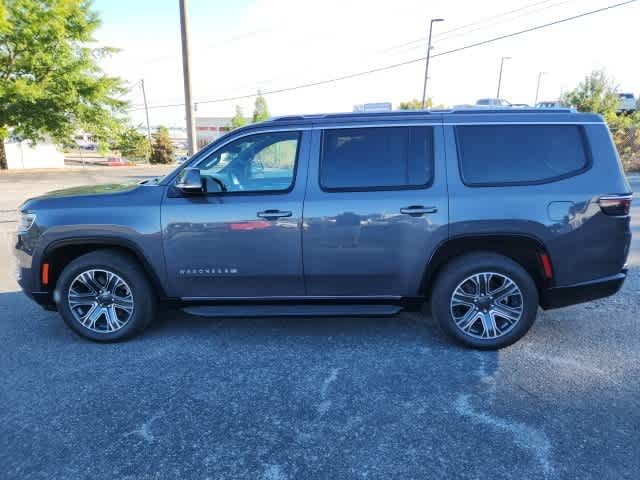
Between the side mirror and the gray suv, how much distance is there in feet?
0.04

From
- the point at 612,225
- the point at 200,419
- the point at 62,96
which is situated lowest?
the point at 200,419

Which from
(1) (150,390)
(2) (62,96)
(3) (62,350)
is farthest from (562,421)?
(2) (62,96)

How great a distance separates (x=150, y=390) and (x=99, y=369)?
0.62 m

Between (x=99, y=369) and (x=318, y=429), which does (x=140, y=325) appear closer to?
(x=99, y=369)

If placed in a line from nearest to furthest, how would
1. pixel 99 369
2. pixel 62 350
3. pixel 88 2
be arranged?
pixel 99 369 → pixel 62 350 → pixel 88 2

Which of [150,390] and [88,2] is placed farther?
[88,2]

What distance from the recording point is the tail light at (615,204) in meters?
3.47

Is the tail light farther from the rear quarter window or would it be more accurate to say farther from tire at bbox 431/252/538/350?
tire at bbox 431/252/538/350

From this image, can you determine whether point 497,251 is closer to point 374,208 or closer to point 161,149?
point 374,208

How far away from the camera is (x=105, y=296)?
3.90 m

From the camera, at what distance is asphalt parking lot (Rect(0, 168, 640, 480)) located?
2.41 meters

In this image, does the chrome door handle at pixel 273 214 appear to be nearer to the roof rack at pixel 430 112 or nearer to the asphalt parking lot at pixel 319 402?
the roof rack at pixel 430 112

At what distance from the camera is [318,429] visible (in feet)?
8.85

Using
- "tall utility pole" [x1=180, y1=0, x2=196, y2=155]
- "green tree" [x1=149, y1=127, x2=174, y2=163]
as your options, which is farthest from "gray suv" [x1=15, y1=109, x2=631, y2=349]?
"green tree" [x1=149, y1=127, x2=174, y2=163]
